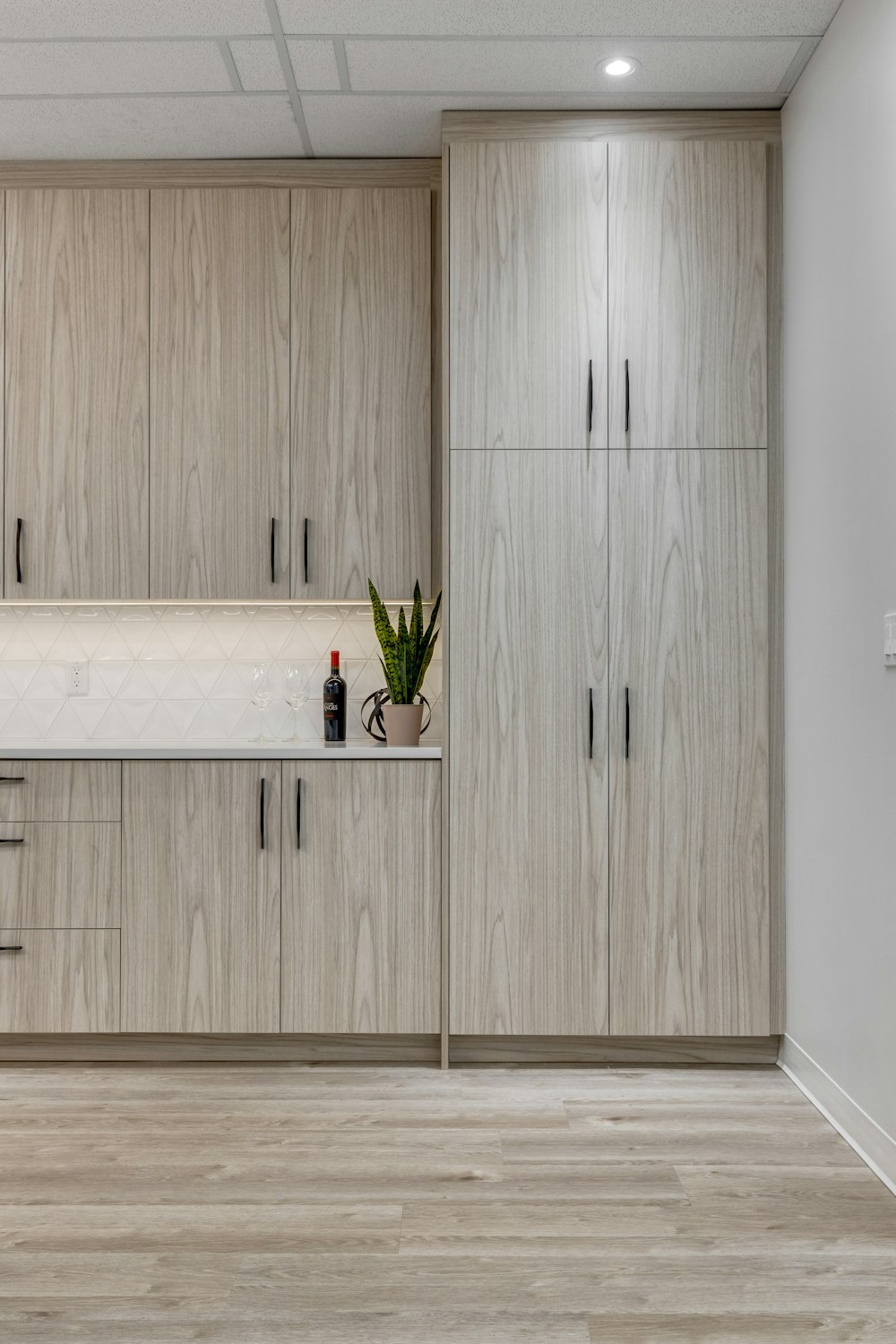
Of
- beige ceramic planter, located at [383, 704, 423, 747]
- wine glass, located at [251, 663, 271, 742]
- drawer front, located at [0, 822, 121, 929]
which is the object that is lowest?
drawer front, located at [0, 822, 121, 929]

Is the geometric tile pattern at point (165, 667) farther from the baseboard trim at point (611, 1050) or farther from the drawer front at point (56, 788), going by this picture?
the baseboard trim at point (611, 1050)

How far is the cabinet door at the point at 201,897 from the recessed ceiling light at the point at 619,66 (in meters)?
2.08

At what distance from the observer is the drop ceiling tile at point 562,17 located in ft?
8.39

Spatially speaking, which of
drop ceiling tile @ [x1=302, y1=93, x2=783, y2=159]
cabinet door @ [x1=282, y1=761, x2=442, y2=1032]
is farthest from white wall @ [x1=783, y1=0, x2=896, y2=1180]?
cabinet door @ [x1=282, y1=761, x2=442, y2=1032]

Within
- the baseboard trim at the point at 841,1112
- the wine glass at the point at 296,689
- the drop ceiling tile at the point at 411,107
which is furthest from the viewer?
the wine glass at the point at 296,689

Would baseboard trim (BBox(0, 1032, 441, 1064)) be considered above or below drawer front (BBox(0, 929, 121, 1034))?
below

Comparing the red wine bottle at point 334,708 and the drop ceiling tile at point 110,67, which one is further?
the red wine bottle at point 334,708

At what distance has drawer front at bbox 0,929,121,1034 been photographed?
3.04 metres

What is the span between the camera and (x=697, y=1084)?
9.53 feet

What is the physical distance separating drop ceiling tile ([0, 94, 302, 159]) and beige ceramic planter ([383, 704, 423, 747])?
1.74 meters

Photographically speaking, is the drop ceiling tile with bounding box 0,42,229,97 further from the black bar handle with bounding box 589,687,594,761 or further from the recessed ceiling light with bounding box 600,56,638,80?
the black bar handle with bounding box 589,687,594,761

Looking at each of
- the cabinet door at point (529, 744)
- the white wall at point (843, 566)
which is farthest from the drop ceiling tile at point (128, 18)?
the white wall at point (843, 566)

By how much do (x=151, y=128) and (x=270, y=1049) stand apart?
271cm

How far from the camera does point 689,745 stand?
301 cm
